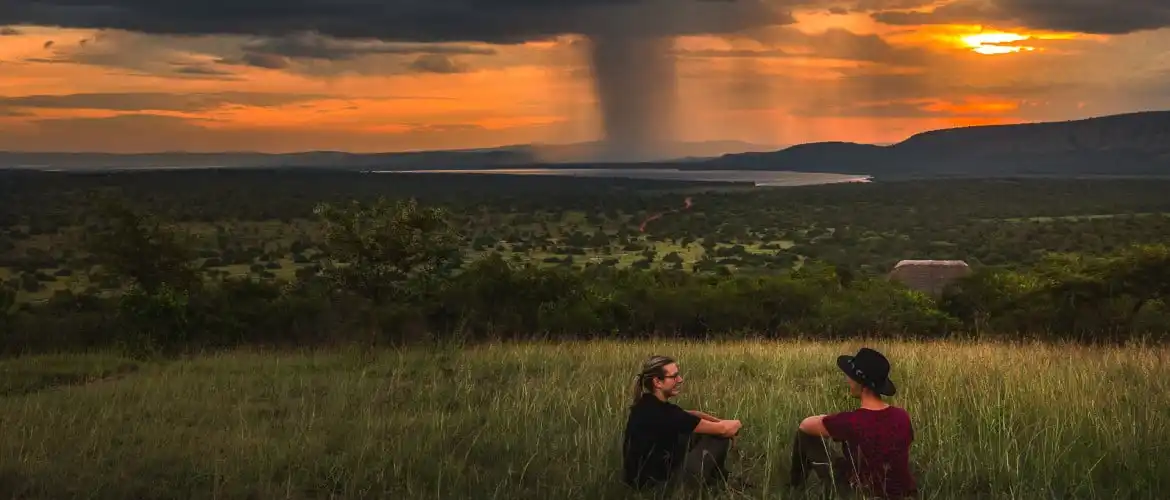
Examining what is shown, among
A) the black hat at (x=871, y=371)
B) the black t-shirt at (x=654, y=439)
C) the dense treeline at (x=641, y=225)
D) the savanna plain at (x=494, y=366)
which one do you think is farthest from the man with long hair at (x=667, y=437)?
the dense treeline at (x=641, y=225)

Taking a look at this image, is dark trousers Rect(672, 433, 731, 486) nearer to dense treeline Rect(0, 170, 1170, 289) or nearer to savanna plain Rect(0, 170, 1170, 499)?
savanna plain Rect(0, 170, 1170, 499)

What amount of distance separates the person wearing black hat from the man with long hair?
73 cm

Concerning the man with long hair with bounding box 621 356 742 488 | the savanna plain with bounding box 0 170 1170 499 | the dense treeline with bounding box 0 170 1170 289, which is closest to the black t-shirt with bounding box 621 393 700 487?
the man with long hair with bounding box 621 356 742 488

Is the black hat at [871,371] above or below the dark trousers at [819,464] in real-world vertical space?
above

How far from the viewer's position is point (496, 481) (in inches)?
302

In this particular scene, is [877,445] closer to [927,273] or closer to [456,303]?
[456,303]

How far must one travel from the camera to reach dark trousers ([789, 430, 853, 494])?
683 centimetres

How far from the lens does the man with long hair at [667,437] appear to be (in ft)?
22.4

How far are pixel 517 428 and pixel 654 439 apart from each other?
264 cm

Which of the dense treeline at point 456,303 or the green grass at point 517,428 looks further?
the dense treeline at point 456,303

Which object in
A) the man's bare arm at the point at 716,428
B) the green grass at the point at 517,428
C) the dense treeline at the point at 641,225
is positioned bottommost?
the dense treeline at the point at 641,225

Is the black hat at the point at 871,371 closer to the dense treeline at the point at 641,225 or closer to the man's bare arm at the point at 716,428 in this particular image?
the man's bare arm at the point at 716,428

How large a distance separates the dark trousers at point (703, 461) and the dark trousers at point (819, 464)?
1.78ft

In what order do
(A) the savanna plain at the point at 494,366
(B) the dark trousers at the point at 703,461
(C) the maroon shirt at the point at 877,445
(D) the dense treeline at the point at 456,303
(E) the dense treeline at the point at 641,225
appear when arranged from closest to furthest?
(C) the maroon shirt at the point at 877,445 < (B) the dark trousers at the point at 703,461 < (A) the savanna plain at the point at 494,366 < (D) the dense treeline at the point at 456,303 < (E) the dense treeline at the point at 641,225
